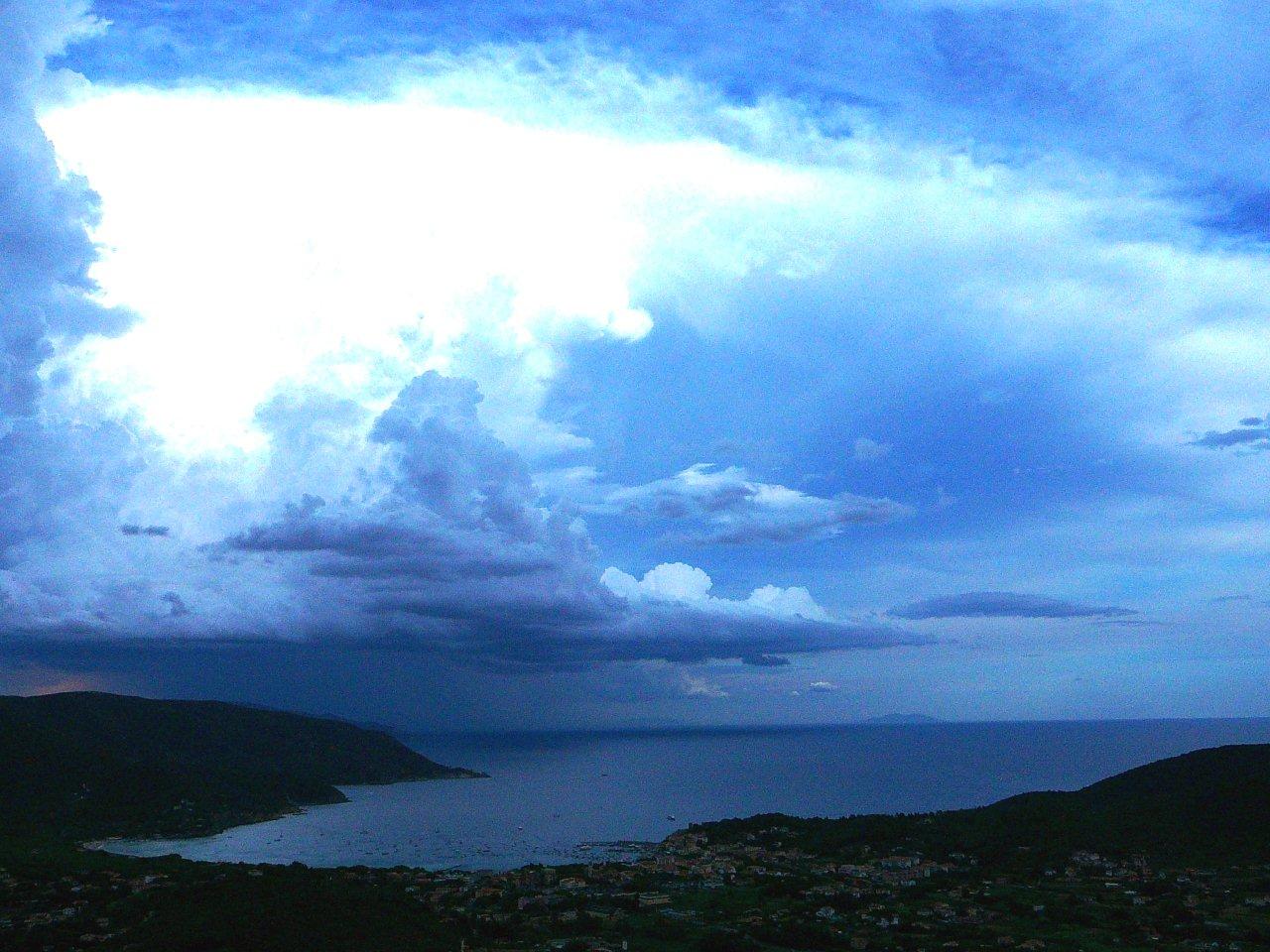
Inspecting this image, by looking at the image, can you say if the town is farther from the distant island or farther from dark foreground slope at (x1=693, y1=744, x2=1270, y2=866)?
dark foreground slope at (x1=693, y1=744, x2=1270, y2=866)

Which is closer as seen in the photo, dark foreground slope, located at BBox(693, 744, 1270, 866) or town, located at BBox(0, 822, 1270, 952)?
town, located at BBox(0, 822, 1270, 952)

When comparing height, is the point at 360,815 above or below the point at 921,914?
below

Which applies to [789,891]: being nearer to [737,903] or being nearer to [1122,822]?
[737,903]

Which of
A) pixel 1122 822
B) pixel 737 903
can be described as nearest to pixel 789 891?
pixel 737 903

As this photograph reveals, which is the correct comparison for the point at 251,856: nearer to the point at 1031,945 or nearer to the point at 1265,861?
the point at 1031,945

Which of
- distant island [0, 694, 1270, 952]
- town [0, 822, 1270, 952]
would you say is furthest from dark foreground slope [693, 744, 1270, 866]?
town [0, 822, 1270, 952]

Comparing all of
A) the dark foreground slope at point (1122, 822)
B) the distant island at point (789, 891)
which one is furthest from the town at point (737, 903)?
the dark foreground slope at point (1122, 822)

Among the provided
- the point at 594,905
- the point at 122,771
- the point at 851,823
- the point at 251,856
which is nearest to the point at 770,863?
the point at 851,823
